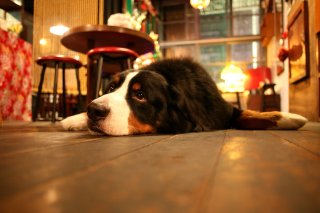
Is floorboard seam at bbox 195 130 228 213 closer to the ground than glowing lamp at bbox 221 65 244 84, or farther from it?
closer to the ground

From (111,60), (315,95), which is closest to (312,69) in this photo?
(315,95)

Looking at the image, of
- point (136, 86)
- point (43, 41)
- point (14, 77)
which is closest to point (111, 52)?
point (136, 86)

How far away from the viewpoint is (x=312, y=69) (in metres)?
3.49

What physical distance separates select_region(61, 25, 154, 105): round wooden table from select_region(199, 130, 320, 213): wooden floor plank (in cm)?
195

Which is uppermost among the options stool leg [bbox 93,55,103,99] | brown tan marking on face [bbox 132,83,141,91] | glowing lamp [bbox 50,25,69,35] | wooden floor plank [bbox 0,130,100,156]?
glowing lamp [bbox 50,25,69,35]

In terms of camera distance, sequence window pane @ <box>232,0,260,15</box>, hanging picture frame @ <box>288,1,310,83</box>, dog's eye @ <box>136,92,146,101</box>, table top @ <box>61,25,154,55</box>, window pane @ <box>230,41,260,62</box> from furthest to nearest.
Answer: window pane @ <box>232,0,260,15</box> < window pane @ <box>230,41,260,62</box> < hanging picture frame @ <box>288,1,310,83</box> < table top @ <box>61,25,154,55</box> < dog's eye @ <box>136,92,146,101</box>

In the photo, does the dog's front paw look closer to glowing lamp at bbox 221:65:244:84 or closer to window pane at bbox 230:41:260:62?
glowing lamp at bbox 221:65:244:84

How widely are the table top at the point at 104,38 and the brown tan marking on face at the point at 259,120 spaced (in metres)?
1.35

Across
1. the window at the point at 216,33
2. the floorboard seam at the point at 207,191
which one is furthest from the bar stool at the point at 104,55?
the window at the point at 216,33

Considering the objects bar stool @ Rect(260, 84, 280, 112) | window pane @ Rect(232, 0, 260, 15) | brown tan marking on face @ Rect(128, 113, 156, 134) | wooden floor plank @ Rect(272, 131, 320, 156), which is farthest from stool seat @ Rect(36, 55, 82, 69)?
window pane @ Rect(232, 0, 260, 15)

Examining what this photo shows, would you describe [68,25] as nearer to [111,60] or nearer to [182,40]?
[111,60]

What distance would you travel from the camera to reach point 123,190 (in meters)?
0.37

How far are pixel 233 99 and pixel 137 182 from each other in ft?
25.3

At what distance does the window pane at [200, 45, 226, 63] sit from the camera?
10.0 meters
